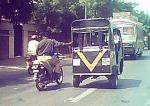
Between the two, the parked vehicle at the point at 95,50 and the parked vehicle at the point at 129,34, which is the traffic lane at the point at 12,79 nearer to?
the parked vehicle at the point at 95,50

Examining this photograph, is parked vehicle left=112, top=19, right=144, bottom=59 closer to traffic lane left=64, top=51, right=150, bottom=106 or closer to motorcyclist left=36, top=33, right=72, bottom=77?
traffic lane left=64, top=51, right=150, bottom=106

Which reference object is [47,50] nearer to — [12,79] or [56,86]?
[56,86]

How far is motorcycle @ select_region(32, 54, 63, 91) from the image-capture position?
1343 centimetres

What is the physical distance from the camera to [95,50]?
14.0 metres

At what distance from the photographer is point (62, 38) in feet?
161

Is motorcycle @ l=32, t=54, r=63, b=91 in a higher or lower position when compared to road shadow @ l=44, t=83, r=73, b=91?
higher

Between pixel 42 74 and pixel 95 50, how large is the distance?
1971mm

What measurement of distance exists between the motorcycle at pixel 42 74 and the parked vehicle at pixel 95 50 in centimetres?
88

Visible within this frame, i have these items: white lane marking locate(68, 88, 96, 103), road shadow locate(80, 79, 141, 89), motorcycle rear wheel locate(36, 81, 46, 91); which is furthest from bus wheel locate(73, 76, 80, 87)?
motorcycle rear wheel locate(36, 81, 46, 91)

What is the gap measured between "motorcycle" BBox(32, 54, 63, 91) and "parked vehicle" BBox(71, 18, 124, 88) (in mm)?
880

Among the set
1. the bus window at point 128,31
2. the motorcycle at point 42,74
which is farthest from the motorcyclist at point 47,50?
the bus window at point 128,31

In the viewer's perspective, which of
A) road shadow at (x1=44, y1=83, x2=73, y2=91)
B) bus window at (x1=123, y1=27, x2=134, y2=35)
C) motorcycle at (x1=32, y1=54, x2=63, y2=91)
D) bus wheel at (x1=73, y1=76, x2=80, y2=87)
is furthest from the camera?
bus window at (x1=123, y1=27, x2=134, y2=35)

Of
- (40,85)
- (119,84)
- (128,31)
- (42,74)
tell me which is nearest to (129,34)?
(128,31)

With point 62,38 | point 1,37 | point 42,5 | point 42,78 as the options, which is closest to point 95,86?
point 42,78
